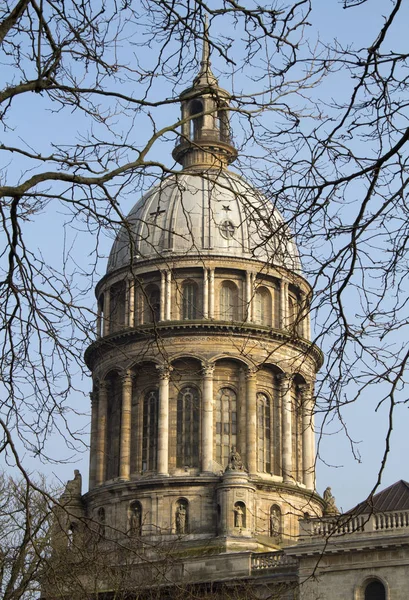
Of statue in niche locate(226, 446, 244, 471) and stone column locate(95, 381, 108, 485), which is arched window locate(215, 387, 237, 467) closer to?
statue in niche locate(226, 446, 244, 471)

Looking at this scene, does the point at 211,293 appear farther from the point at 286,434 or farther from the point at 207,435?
the point at 286,434

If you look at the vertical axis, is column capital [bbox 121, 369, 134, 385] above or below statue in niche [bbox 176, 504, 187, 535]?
above

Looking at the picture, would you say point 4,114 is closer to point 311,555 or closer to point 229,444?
point 311,555

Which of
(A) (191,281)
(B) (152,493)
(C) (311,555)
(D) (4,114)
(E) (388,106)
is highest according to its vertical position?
(A) (191,281)

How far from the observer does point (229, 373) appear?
64.0m

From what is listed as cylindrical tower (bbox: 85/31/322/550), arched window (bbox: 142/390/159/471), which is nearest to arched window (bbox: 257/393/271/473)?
cylindrical tower (bbox: 85/31/322/550)

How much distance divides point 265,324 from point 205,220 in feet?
→ 19.1

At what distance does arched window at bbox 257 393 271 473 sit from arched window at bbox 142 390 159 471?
4.73 meters

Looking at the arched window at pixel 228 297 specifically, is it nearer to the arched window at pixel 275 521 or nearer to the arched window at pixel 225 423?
the arched window at pixel 225 423

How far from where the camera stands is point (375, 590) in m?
46.9

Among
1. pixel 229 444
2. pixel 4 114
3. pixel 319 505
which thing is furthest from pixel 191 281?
pixel 4 114

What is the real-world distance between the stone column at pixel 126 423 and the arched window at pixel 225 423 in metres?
4.14

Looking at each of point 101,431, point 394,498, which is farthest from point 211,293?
point 394,498

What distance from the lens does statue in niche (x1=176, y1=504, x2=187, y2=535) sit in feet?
198
